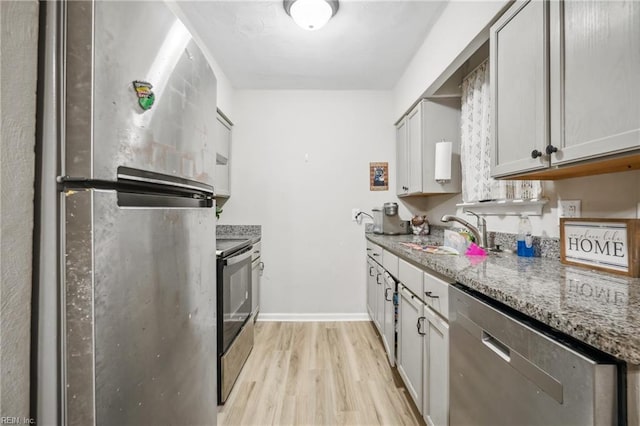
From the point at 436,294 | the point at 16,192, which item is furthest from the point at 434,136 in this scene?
the point at 16,192

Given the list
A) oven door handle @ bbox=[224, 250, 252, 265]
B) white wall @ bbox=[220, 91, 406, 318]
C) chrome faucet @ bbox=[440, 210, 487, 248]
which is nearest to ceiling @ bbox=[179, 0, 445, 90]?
white wall @ bbox=[220, 91, 406, 318]

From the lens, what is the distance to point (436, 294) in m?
1.18

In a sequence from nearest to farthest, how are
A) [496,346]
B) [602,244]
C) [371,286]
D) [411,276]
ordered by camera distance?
1. [496,346]
2. [602,244]
3. [411,276]
4. [371,286]

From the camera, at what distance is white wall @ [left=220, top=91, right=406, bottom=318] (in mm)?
2932

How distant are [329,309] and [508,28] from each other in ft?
8.79

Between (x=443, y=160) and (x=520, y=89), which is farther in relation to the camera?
(x=443, y=160)

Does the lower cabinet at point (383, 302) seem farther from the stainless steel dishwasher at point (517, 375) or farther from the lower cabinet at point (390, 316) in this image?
the stainless steel dishwasher at point (517, 375)

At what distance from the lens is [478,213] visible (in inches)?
75.6

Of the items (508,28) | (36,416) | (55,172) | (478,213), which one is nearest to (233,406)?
(36,416)

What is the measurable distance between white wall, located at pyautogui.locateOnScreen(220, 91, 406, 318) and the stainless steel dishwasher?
1.94 meters

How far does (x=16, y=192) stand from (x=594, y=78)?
1.55 m

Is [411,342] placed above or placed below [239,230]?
below

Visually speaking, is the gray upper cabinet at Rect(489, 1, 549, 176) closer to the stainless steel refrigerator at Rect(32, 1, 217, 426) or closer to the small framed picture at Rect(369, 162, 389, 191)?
the stainless steel refrigerator at Rect(32, 1, 217, 426)

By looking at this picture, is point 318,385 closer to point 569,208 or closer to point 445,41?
point 569,208
